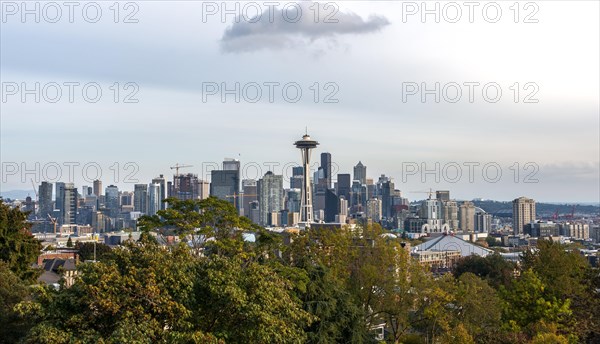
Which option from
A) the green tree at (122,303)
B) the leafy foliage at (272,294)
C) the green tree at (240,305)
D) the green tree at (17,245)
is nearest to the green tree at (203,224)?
the leafy foliage at (272,294)

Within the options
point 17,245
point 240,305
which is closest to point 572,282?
point 240,305

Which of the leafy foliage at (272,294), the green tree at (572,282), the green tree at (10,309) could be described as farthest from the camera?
the green tree at (572,282)

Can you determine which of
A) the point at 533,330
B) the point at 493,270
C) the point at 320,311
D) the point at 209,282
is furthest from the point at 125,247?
the point at 493,270

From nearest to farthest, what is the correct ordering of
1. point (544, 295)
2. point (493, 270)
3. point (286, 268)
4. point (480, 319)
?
point (286, 268), point (544, 295), point (480, 319), point (493, 270)

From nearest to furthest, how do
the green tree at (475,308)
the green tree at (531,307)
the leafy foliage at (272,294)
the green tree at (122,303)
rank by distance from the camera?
the green tree at (122,303), the leafy foliage at (272,294), the green tree at (531,307), the green tree at (475,308)

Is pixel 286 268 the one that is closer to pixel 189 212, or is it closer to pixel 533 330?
pixel 189 212

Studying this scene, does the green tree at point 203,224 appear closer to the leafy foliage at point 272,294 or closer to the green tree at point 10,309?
the leafy foliage at point 272,294

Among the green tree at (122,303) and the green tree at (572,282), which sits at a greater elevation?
the green tree at (122,303)

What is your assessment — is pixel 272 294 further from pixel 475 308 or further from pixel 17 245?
pixel 17 245
